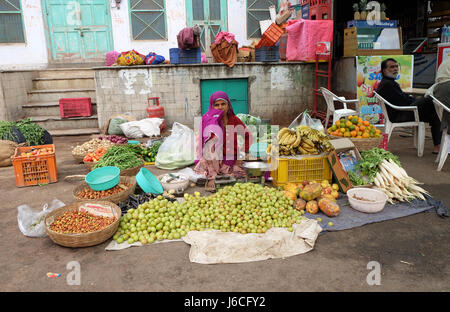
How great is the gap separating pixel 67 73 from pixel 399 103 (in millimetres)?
8885

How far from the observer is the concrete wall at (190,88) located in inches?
364

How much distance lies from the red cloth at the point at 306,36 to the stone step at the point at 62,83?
231 inches

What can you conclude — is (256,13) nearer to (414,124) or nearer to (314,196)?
(414,124)

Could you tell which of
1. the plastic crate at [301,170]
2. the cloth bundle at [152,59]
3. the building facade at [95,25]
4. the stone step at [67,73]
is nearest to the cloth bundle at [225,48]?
the cloth bundle at [152,59]

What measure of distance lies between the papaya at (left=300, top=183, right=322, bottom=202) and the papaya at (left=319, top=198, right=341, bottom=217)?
141 millimetres

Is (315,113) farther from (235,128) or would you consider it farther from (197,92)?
(235,128)

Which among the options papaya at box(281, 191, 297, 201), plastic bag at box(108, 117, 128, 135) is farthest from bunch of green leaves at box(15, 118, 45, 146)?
papaya at box(281, 191, 297, 201)

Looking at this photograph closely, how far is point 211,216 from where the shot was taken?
12.5 feet

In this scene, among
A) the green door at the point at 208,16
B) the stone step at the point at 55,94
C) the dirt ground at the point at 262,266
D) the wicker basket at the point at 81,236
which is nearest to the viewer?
the dirt ground at the point at 262,266

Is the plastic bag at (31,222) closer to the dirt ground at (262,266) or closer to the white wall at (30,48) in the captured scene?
the dirt ground at (262,266)

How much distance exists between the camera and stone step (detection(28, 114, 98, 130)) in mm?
9248

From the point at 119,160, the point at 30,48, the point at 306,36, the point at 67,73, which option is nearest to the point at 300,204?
the point at 119,160

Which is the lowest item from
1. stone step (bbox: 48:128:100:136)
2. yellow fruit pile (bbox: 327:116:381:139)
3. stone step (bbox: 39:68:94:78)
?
stone step (bbox: 48:128:100:136)

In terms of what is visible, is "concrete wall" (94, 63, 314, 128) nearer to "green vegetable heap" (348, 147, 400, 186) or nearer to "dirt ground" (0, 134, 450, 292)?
"green vegetable heap" (348, 147, 400, 186)
